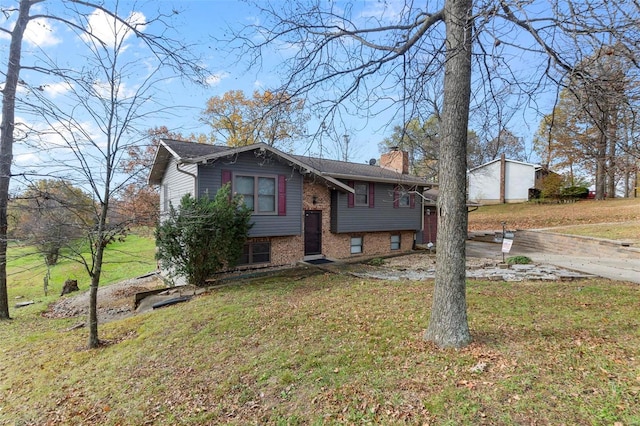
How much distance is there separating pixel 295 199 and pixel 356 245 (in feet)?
14.0

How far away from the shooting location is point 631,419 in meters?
2.54

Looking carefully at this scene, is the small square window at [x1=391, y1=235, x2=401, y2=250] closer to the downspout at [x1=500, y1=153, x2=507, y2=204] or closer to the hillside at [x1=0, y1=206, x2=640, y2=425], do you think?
the hillside at [x1=0, y1=206, x2=640, y2=425]

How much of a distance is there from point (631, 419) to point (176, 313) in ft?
24.2

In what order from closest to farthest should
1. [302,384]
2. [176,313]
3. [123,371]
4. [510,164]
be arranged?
[302,384]
[123,371]
[176,313]
[510,164]

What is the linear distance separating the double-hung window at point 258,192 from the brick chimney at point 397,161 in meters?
8.11

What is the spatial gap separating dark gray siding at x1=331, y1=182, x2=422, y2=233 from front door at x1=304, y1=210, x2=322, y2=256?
0.67 metres

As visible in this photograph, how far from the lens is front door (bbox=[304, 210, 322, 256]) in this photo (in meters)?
13.0

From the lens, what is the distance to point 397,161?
58.0 feet

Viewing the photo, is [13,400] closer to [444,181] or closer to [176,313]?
[176,313]

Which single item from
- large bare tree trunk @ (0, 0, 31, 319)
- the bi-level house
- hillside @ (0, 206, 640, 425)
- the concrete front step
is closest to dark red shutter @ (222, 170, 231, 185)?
the bi-level house

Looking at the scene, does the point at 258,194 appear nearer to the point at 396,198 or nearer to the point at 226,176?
the point at 226,176

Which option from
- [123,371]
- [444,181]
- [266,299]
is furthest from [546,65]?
[123,371]

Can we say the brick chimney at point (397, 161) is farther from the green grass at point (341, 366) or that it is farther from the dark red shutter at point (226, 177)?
the green grass at point (341, 366)

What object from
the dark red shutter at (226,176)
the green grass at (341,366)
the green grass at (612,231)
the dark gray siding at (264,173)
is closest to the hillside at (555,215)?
the green grass at (612,231)
